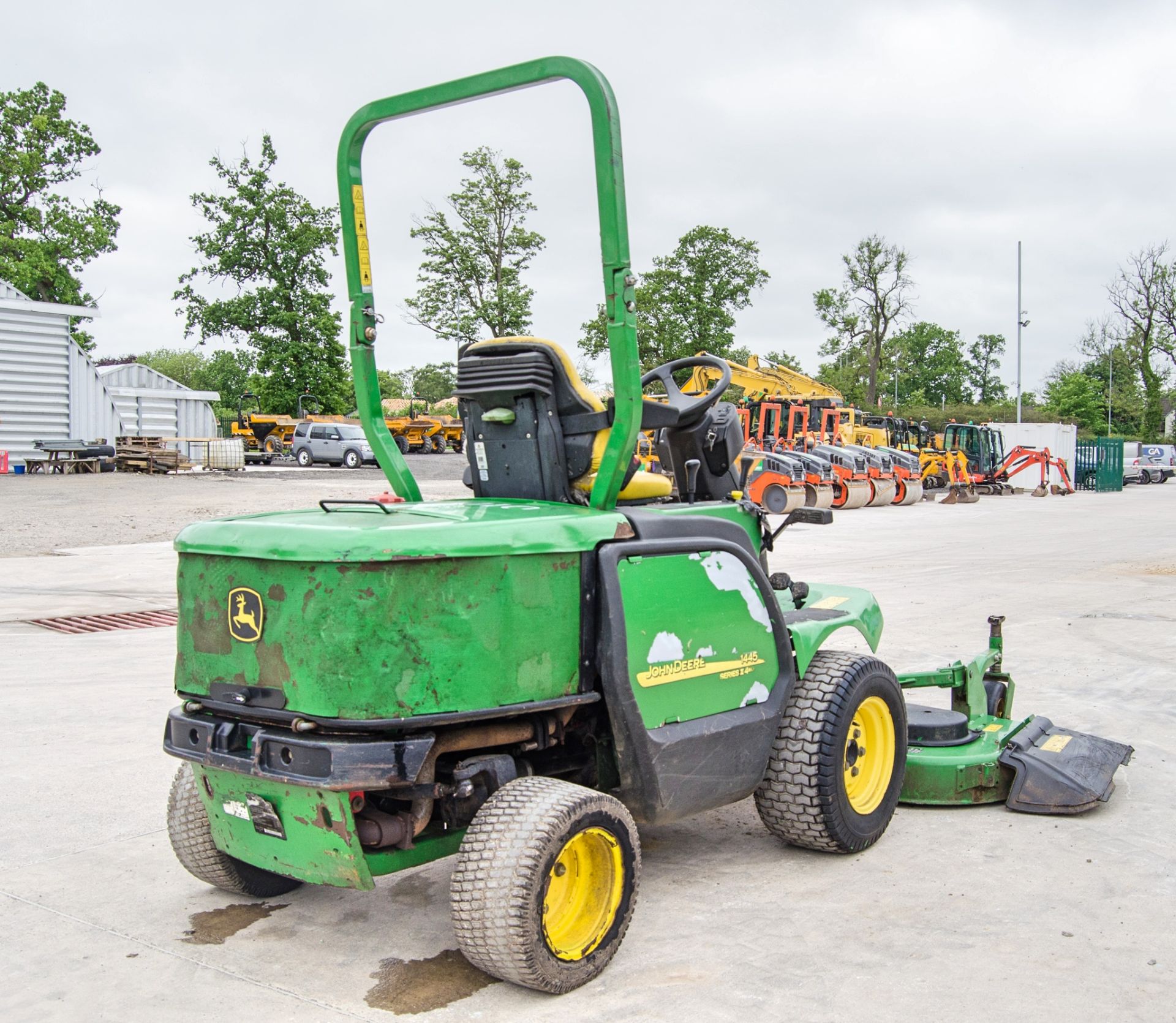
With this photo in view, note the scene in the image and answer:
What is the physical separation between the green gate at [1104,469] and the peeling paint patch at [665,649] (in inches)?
1654

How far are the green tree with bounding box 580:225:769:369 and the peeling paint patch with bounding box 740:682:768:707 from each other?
2873 cm

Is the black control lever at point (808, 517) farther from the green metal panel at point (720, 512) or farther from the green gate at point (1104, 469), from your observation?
the green gate at point (1104, 469)

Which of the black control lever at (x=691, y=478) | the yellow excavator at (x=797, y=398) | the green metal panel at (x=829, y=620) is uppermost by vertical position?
the yellow excavator at (x=797, y=398)

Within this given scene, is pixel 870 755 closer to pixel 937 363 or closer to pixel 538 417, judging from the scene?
pixel 538 417

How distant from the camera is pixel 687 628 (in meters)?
3.98

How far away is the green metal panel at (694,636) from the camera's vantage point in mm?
3828

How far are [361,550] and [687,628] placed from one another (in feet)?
3.92

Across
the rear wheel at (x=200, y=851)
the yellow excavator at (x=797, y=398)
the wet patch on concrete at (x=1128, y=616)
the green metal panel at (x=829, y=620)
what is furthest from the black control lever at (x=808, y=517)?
the yellow excavator at (x=797, y=398)

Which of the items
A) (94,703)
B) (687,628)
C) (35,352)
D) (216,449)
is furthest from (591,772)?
(216,449)

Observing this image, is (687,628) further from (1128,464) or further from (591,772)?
(1128,464)

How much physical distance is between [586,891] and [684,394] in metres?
2.12

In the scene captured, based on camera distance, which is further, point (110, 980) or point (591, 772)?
point (591, 772)

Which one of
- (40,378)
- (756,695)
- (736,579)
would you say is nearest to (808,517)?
(736,579)

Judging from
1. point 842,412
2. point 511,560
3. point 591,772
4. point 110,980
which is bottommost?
Answer: point 110,980
